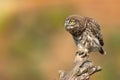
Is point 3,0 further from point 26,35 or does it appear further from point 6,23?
point 26,35

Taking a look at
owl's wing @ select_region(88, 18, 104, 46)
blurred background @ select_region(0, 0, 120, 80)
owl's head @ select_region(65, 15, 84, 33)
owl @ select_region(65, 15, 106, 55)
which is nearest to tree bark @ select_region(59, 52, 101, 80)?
owl @ select_region(65, 15, 106, 55)

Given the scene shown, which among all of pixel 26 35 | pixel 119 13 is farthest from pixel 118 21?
pixel 26 35

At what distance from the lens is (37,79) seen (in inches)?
612

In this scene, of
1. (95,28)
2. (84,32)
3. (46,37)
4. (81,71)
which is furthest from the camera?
(46,37)

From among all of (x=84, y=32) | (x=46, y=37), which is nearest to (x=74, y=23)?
(x=84, y=32)

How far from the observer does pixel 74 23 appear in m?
5.66

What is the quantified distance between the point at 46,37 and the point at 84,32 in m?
12.1

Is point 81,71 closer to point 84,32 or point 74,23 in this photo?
point 74,23

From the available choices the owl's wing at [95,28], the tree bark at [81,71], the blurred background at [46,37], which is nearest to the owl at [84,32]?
the owl's wing at [95,28]

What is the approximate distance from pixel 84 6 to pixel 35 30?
1.82 meters

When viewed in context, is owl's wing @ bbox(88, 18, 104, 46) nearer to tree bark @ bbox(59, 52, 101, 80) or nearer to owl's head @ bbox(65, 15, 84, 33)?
owl's head @ bbox(65, 15, 84, 33)

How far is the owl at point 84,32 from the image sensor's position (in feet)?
18.5

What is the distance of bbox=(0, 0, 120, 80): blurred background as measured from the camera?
51.8 ft

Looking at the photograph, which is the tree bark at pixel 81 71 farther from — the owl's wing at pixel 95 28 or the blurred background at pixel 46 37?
the blurred background at pixel 46 37
